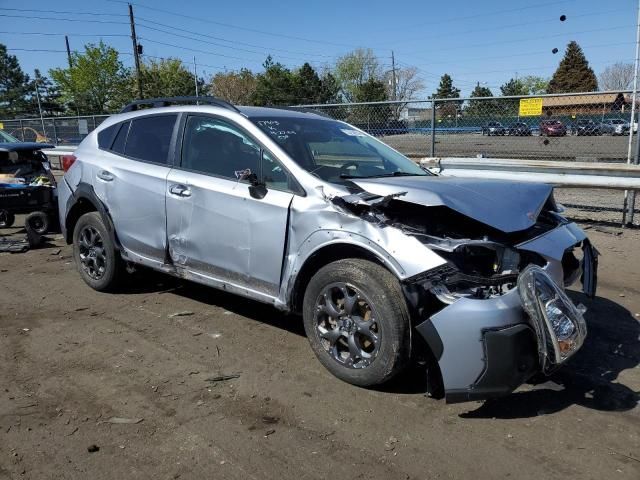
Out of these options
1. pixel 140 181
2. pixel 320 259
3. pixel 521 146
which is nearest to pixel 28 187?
pixel 140 181

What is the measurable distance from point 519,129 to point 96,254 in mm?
9931

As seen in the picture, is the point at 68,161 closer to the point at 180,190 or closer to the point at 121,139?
the point at 121,139

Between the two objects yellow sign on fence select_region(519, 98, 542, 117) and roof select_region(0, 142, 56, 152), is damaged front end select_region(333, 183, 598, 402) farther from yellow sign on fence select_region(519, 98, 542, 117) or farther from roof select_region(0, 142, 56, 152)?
roof select_region(0, 142, 56, 152)

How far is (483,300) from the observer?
2965mm

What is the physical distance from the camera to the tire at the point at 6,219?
9.11 meters

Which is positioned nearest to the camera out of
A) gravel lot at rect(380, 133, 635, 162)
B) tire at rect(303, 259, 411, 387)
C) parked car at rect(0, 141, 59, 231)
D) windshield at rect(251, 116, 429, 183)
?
tire at rect(303, 259, 411, 387)

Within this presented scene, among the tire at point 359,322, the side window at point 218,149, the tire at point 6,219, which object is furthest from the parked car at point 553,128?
the tire at point 6,219

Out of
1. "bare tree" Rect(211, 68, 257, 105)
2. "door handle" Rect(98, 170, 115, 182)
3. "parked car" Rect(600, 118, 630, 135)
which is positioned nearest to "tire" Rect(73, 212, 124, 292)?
"door handle" Rect(98, 170, 115, 182)

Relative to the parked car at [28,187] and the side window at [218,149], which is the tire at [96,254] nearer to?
the side window at [218,149]

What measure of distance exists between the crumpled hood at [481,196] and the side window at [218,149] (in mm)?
886

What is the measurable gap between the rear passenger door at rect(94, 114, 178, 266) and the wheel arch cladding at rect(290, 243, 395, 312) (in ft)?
4.98

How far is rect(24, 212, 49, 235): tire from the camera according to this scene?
855 centimetres

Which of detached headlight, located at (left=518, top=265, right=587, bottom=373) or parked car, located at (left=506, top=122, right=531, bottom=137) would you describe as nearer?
detached headlight, located at (left=518, top=265, right=587, bottom=373)

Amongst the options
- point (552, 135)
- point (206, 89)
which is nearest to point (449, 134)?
point (552, 135)
